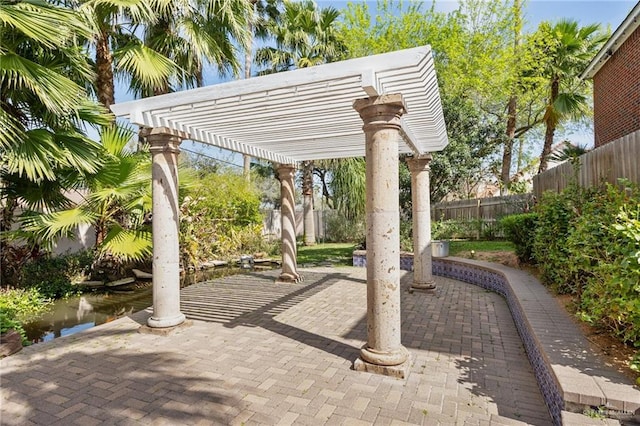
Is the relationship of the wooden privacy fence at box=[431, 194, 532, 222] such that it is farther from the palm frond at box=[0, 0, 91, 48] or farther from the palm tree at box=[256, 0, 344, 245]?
the palm frond at box=[0, 0, 91, 48]

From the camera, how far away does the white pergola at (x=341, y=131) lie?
134 inches

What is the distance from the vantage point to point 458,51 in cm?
1451

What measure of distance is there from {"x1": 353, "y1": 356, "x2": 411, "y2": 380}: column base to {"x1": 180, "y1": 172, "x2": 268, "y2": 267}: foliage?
7.86 m

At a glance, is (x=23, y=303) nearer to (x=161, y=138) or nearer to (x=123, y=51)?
(x=161, y=138)

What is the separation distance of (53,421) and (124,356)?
1.24m

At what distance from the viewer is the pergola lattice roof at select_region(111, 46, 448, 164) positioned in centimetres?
334

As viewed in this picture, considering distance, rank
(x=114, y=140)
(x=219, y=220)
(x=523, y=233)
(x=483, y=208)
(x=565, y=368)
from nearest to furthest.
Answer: (x=565, y=368) < (x=523, y=233) < (x=114, y=140) < (x=219, y=220) < (x=483, y=208)

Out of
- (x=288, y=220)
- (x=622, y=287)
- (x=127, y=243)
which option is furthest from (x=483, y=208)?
(x=127, y=243)

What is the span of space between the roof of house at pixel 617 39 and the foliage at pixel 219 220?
1152cm

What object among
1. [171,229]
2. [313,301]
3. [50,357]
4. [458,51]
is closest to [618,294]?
[313,301]

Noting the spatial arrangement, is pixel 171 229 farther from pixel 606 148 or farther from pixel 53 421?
pixel 606 148

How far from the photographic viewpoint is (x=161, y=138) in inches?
185

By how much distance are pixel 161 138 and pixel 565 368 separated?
16.4ft

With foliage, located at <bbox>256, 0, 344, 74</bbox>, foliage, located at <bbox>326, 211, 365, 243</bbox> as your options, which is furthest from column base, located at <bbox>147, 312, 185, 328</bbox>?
foliage, located at <bbox>326, 211, 365, 243</bbox>
